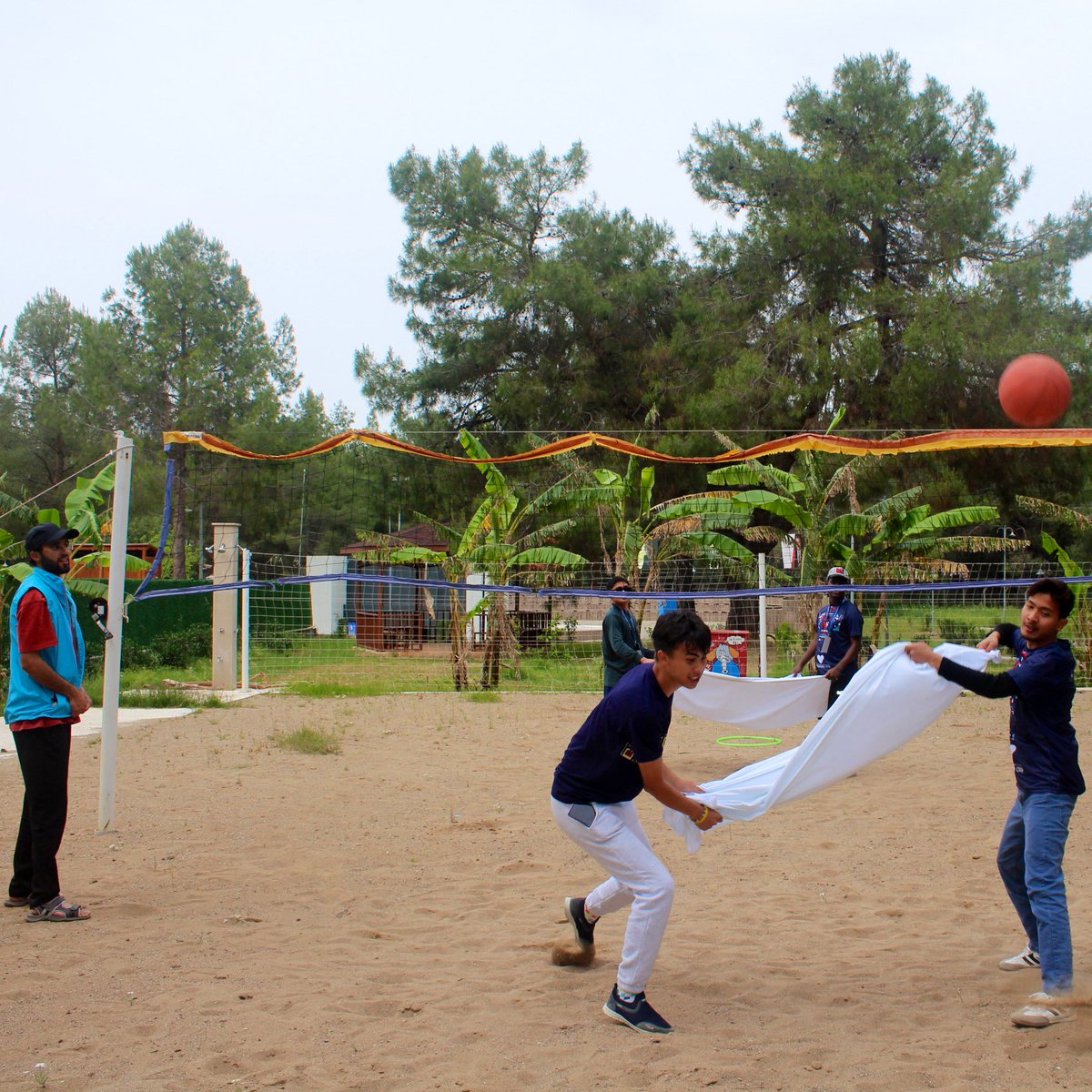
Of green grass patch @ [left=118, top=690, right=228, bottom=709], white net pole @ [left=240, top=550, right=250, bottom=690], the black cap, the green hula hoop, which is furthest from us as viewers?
white net pole @ [left=240, top=550, right=250, bottom=690]

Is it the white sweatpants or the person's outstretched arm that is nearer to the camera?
the white sweatpants

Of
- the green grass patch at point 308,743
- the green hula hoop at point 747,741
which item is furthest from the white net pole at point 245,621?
the green hula hoop at point 747,741

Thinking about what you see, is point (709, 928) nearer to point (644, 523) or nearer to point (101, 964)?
point (101, 964)

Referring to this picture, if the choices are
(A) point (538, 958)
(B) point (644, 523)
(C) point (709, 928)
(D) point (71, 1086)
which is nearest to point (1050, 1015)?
(C) point (709, 928)

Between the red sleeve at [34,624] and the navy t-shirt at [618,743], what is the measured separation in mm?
2753

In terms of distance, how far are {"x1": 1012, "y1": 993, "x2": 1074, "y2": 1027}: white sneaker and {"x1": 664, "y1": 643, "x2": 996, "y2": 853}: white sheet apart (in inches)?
41.6

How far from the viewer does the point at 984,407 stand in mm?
22594

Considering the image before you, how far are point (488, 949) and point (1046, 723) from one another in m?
2.55

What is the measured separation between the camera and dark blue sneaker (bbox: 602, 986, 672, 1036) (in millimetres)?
3840

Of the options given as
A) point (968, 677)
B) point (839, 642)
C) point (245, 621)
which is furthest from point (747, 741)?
point (245, 621)

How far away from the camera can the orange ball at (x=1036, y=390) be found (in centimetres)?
855

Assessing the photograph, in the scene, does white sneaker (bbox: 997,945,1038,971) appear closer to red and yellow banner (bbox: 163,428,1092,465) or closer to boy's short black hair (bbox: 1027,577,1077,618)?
boy's short black hair (bbox: 1027,577,1077,618)

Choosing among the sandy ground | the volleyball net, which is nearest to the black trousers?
the sandy ground

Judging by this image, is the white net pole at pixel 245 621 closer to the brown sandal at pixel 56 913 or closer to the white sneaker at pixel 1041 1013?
the brown sandal at pixel 56 913
